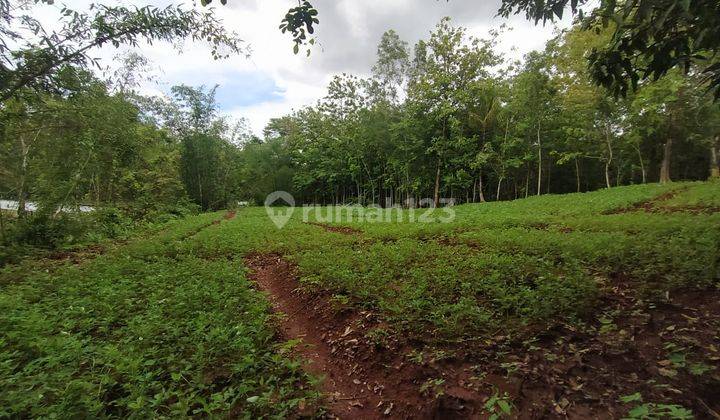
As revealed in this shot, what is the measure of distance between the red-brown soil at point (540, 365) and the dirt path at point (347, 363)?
0.01 m

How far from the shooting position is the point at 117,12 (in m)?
6.41

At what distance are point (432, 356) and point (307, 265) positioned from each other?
4005 millimetres

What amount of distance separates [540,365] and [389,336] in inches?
59.9

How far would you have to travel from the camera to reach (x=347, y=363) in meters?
3.71

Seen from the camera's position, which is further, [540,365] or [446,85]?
[446,85]

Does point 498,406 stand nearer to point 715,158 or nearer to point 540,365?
point 540,365

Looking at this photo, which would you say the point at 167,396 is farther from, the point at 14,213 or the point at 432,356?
the point at 14,213

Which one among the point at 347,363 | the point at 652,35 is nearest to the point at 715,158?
the point at 652,35

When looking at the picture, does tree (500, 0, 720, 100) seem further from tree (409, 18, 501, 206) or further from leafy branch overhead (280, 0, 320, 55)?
tree (409, 18, 501, 206)

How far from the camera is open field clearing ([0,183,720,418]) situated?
2.66m

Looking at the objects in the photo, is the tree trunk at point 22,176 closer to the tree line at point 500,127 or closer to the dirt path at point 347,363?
the dirt path at point 347,363

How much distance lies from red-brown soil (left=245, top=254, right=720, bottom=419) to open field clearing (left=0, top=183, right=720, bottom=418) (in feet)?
0.05

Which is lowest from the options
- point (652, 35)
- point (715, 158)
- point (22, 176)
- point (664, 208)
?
point (664, 208)

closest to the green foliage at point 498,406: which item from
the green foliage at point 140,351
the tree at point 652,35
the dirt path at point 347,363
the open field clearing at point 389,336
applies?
→ the open field clearing at point 389,336
